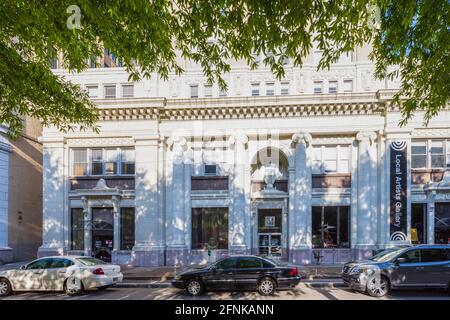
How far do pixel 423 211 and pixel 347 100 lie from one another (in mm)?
8069

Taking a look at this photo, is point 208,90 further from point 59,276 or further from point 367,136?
point 59,276

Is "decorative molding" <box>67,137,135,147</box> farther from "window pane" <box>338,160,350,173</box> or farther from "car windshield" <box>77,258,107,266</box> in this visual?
"window pane" <box>338,160,350,173</box>

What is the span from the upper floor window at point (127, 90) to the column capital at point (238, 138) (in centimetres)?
737

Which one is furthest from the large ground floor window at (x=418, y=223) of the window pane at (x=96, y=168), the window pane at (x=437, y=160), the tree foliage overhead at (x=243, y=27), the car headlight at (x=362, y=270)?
the window pane at (x=96, y=168)

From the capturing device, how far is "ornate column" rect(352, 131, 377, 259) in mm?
19109

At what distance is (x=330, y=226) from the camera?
781 inches

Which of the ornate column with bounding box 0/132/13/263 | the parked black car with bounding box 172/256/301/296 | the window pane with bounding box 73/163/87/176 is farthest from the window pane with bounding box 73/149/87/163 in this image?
the parked black car with bounding box 172/256/301/296

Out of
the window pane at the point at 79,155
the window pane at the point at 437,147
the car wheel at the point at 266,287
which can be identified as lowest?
the car wheel at the point at 266,287

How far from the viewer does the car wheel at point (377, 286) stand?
1102cm

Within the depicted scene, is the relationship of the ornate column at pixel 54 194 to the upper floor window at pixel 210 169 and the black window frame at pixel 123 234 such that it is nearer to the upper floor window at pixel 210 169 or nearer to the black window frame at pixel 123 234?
the black window frame at pixel 123 234

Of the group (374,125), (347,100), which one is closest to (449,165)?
(374,125)

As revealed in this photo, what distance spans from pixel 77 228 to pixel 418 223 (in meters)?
21.2

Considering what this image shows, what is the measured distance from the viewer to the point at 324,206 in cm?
1988

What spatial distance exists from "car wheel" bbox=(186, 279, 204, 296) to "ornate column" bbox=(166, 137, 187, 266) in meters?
8.19
